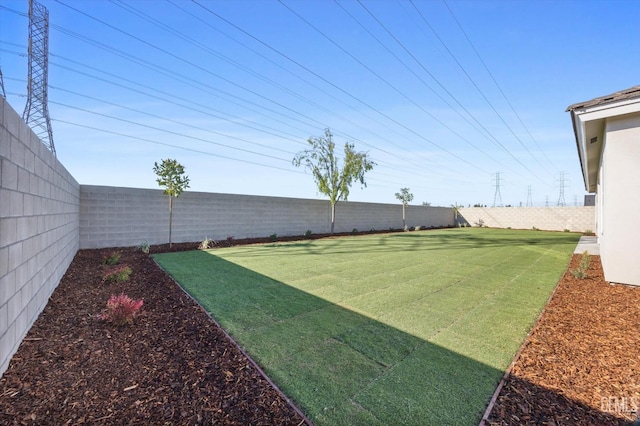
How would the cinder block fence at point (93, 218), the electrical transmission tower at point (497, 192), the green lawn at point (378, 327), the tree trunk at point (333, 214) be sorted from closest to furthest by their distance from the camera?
the green lawn at point (378, 327) → the cinder block fence at point (93, 218) → the tree trunk at point (333, 214) → the electrical transmission tower at point (497, 192)

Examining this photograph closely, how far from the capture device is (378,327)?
3.45 metres

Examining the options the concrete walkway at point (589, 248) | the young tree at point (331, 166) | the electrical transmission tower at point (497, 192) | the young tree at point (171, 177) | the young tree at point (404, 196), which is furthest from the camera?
the electrical transmission tower at point (497, 192)

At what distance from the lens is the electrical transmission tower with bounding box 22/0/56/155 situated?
30.9 ft

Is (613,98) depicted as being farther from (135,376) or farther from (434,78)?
(434,78)

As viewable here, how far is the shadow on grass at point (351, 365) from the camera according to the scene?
6.65 ft

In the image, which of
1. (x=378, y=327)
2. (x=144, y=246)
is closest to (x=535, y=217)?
(x=378, y=327)

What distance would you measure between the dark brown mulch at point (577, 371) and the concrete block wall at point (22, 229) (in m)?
3.74

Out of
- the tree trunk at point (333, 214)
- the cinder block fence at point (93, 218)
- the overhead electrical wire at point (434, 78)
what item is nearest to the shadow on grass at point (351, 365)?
the cinder block fence at point (93, 218)

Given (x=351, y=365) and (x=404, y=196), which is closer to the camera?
(x=351, y=365)

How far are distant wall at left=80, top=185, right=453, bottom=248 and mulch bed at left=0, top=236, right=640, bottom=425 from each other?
6.05 m

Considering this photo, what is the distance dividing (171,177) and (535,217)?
2712cm

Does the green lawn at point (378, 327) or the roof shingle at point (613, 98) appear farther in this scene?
the roof shingle at point (613, 98)

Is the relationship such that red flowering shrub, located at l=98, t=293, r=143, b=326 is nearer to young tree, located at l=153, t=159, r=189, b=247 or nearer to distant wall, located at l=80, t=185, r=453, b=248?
young tree, located at l=153, t=159, r=189, b=247

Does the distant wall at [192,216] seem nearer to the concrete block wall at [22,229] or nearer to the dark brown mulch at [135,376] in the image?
the concrete block wall at [22,229]
